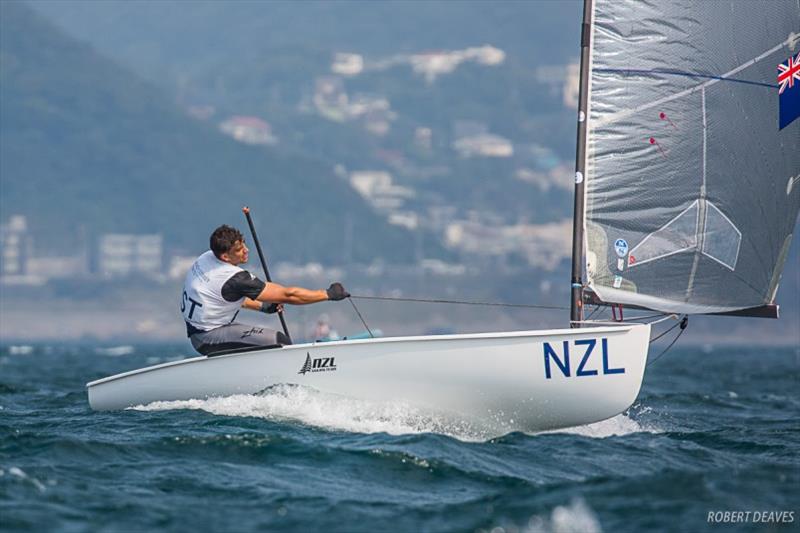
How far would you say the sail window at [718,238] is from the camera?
11188 mm

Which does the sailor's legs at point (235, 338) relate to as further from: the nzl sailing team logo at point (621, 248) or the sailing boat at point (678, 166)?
the nzl sailing team logo at point (621, 248)

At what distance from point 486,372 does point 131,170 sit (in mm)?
147277

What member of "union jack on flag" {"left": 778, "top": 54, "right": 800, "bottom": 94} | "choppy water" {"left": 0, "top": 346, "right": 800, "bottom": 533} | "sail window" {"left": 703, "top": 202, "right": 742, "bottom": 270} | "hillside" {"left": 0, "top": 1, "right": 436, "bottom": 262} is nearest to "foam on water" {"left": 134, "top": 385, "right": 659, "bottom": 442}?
"choppy water" {"left": 0, "top": 346, "right": 800, "bottom": 533}

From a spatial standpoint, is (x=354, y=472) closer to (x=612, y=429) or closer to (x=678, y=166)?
(x=612, y=429)

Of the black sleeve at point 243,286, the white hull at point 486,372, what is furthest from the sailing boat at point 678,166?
the white hull at point 486,372

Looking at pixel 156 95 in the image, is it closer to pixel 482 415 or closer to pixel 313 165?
pixel 313 165

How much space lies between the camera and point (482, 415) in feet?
33.7

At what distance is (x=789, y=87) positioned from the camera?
1121cm

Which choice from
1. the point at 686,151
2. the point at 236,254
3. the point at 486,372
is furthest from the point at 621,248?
the point at 236,254

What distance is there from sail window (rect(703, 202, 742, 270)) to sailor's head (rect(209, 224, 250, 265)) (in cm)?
363

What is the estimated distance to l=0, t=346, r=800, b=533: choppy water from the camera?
25.1 feet

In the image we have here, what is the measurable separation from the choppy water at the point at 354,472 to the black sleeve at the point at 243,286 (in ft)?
2.53

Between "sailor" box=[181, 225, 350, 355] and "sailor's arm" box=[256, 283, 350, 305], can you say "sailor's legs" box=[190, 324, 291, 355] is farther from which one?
"sailor's arm" box=[256, 283, 350, 305]

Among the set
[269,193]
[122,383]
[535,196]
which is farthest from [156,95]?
[122,383]
